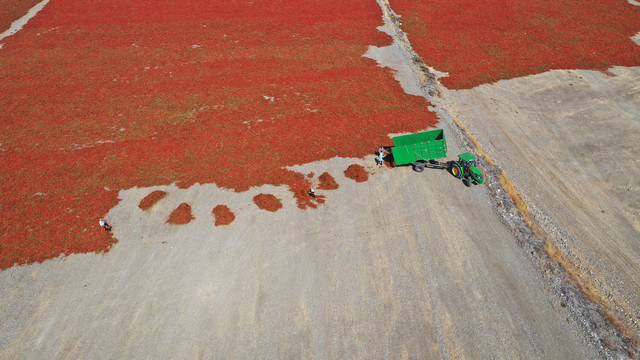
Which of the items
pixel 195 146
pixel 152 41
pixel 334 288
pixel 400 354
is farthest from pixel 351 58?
pixel 400 354

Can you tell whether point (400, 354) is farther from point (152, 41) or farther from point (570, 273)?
point (152, 41)

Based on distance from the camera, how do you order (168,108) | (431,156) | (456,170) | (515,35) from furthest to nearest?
1. (515,35)
2. (168,108)
3. (431,156)
4. (456,170)

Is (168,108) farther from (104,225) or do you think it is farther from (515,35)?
(515,35)

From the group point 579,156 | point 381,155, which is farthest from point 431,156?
point 579,156

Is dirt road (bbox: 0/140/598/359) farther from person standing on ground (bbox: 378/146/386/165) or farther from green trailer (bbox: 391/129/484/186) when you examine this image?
person standing on ground (bbox: 378/146/386/165)

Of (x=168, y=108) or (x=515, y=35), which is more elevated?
(x=168, y=108)

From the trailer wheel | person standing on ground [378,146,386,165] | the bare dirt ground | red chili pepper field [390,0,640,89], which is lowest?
the bare dirt ground

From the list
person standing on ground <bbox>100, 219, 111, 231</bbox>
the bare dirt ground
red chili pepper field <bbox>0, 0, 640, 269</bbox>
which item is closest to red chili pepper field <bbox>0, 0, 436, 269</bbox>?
red chili pepper field <bbox>0, 0, 640, 269</bbox>
